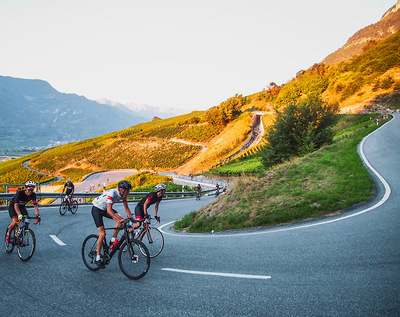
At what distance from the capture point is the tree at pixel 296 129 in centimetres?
2150

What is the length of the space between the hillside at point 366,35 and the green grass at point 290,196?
553 ft

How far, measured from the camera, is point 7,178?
65.7 m

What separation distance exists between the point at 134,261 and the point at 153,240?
6.39ft

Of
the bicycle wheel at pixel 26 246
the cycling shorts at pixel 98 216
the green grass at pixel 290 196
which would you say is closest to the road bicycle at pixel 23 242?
the bicycle wheel at pixel 26 246

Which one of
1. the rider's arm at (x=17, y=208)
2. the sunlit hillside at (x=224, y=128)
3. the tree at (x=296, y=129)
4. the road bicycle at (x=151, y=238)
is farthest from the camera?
Answer: the sunlit hillside at (x=224, y=128)

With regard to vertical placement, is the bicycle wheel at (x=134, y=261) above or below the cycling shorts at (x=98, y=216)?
below

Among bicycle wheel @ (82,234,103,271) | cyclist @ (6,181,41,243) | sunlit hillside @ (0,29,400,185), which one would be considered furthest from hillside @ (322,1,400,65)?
bicycle wheel @ (82,234,103,271)

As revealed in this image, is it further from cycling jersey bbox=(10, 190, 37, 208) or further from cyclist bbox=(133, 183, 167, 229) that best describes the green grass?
cycling jersey bbox=(10, 190, 37, 208)

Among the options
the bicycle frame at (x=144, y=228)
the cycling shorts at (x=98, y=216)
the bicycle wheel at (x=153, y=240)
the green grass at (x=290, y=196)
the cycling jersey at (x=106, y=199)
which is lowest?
the green grass at (x=290, y=196)

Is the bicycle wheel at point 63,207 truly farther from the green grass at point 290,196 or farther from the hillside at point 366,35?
the hillside at point 366,35

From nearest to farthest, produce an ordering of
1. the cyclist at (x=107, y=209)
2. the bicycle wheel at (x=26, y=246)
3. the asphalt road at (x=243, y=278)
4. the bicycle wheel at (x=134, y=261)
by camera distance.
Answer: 1. the asphalt road at (x=243, y=278)
2. the bicycle wheel at (x=134, y=261)
3. the cyclist at (x=107, y=209)
4. the bicycle wheel at (x=26, y=246)

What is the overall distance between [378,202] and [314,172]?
3858 millimetres

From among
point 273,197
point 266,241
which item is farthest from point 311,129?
point 266,241

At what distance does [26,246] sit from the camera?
647cm
